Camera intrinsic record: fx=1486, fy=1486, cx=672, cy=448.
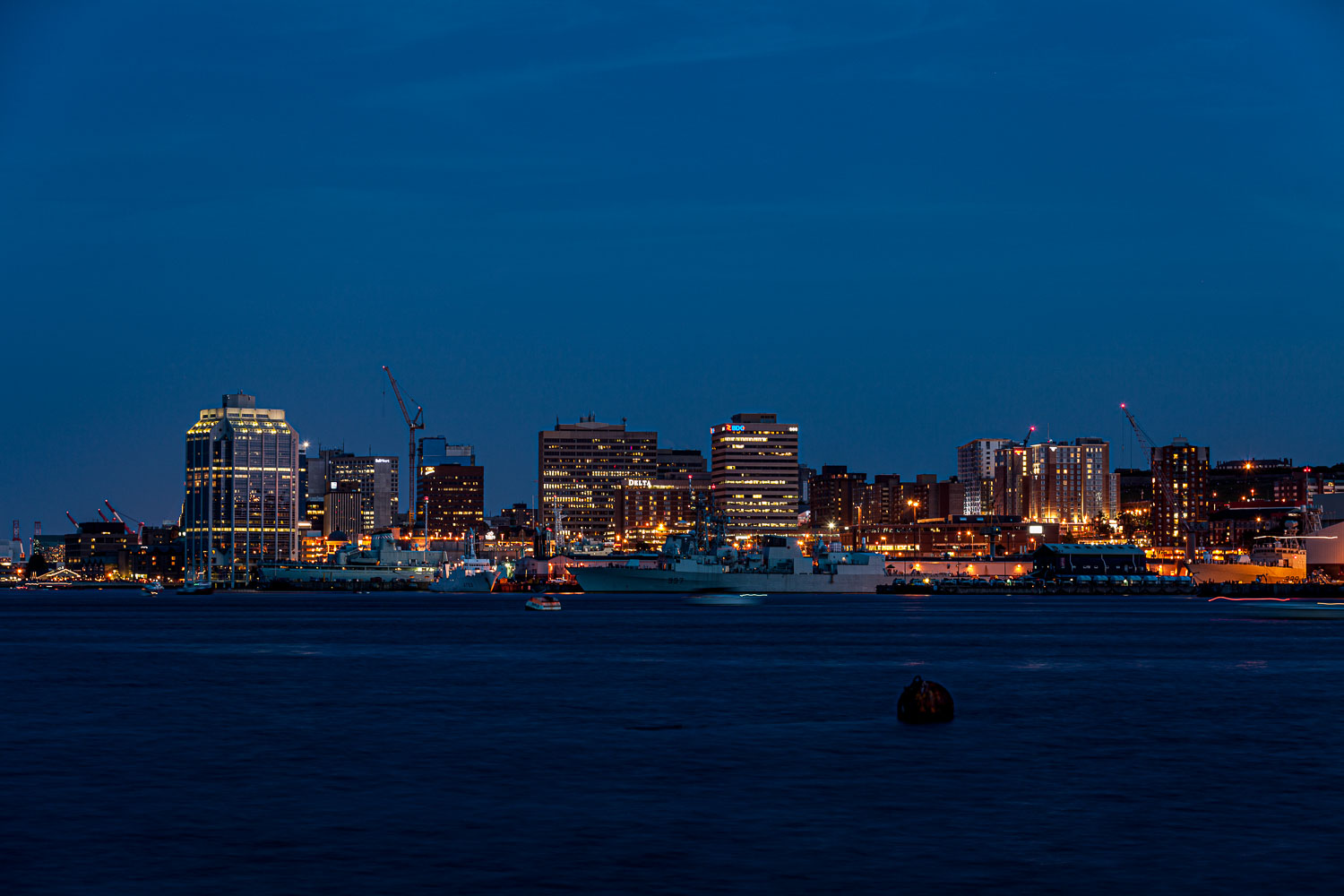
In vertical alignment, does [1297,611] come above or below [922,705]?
below

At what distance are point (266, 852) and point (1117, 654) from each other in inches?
2701

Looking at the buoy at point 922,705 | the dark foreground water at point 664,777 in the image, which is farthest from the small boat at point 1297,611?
the buoy at point 922,705

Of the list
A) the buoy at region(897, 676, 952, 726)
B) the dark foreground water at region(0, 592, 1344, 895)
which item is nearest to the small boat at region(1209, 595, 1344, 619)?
the dark foreground water at region(0, 592, 1344, 895)

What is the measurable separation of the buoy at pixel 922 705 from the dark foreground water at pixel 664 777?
81cm

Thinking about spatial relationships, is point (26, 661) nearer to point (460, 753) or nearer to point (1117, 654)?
point (460, 753)

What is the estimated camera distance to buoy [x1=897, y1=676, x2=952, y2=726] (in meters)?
47.3

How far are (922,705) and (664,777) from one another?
47.0 ft

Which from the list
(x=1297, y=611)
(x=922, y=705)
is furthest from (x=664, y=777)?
(x=1297, y=611)

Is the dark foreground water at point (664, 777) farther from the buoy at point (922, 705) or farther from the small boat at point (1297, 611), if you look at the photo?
the small boat at point (1297, 611)

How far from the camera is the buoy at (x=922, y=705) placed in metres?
47.3

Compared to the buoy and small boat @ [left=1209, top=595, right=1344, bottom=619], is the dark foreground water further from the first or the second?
small boat @ [left=1209, top=595, right=1344, bottom=619]

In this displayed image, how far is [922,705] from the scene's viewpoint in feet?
156

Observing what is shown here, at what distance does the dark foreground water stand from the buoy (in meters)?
0.81

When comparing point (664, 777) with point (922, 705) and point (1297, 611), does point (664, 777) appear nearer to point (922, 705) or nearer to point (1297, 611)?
point (922, 705)
